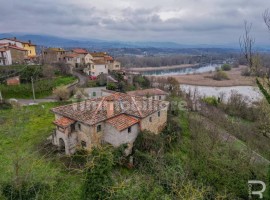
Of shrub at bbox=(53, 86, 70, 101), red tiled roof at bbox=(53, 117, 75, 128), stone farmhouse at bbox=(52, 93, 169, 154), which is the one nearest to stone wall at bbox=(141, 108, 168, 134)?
stone farmhouse at bbox=(52, 93, 169, 154)

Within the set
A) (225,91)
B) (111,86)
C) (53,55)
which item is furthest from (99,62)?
(225,91)

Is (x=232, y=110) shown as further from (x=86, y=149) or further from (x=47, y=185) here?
(x=47, y=185)

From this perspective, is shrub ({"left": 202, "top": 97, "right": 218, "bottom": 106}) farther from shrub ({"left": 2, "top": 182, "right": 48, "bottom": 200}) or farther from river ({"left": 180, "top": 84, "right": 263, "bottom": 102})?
shrub ({"left": 2, "top": 182, "right": 48, "bottom": 200})

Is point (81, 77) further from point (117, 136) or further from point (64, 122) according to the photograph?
point (117, 136)

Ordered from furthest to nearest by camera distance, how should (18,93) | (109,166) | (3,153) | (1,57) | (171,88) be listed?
1. (171,88)
2. (1,57)
3. (18,93)
4. (3,153)
5. (109,166)

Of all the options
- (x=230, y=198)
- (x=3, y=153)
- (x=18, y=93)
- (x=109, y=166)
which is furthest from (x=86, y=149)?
(x=18, y=93)

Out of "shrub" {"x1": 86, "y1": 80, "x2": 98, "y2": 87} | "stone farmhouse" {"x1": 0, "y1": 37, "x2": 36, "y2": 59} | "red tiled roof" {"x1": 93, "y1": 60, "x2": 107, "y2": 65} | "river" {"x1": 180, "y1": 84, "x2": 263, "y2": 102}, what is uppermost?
"stone farmhouse" {"x1": 0, "y1": 37, "x2": 36, "y2": 59}
